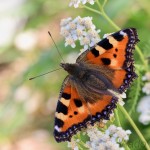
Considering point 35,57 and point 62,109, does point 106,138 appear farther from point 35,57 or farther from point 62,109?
point 35,57

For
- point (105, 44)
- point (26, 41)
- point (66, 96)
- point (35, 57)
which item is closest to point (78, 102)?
point (66, 96)

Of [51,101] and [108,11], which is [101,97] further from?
[51,101]

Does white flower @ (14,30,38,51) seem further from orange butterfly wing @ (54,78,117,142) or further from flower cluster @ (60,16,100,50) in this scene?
orange butterfly wing @ (54,78,117,142)

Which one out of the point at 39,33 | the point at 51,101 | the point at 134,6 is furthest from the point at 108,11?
the point at 39,33

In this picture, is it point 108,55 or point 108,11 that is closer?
point 108,55

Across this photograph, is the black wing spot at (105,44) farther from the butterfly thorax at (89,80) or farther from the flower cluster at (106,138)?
the flower cluster at (106,138)

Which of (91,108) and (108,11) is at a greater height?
(108,11)

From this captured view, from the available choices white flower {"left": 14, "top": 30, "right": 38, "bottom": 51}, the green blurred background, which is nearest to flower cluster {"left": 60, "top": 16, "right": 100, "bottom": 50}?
the green blurred background
